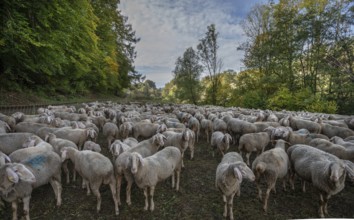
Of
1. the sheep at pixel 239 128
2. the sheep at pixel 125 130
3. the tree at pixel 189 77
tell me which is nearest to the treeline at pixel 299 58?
the tree at pixel 189 77

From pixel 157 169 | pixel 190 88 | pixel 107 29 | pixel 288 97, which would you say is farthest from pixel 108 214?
pixel 190 88

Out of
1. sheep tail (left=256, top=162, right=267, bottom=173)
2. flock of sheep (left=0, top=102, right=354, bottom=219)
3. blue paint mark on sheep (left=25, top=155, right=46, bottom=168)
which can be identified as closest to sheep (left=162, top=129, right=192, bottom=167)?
flock of sheep (left=0, top=102, right=354, bottom=219)

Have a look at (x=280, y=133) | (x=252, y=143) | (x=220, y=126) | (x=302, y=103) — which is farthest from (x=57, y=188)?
(x=302, y=103)

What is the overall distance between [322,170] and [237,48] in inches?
1215

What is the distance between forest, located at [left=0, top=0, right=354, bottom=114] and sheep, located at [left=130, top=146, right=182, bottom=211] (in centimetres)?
1199

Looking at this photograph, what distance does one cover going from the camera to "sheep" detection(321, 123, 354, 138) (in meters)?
8.44

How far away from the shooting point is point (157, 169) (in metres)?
5.12

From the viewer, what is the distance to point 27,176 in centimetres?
400

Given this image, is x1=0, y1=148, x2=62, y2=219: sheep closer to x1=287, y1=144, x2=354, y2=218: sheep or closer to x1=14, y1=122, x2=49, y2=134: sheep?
x1=14, y1=122, x2=49, y2=134: sheep

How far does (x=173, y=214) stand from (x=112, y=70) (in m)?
34.3

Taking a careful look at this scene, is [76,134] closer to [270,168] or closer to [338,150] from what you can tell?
[270,168]

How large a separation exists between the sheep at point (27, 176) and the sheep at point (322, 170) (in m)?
5.71

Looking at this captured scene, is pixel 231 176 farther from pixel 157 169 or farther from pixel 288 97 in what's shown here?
pixel 288 97

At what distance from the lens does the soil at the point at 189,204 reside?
186 inches
